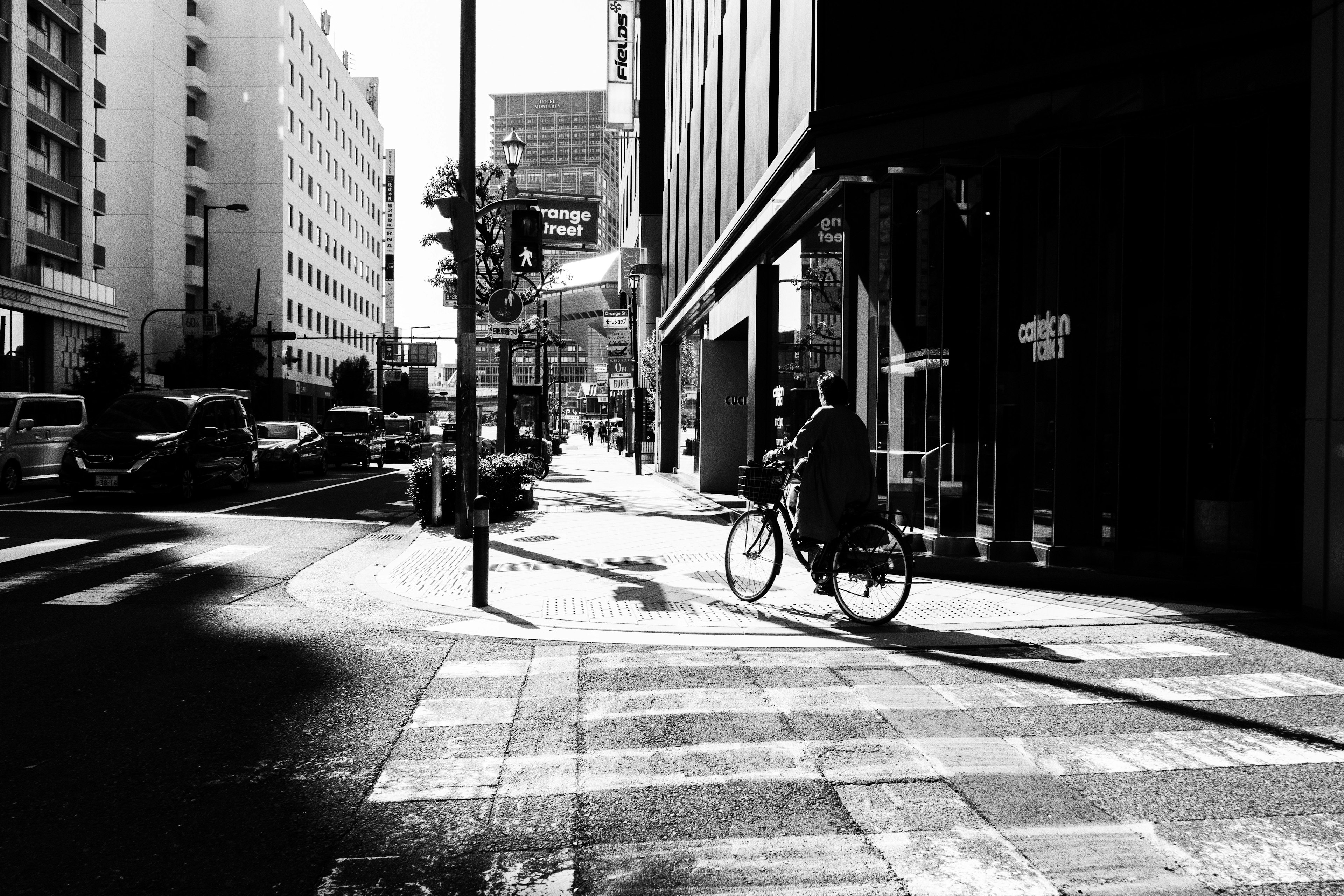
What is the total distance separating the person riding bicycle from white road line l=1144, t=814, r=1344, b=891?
13.6ft

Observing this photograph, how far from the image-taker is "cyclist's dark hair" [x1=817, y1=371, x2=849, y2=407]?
301 inches

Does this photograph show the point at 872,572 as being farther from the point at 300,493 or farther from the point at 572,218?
the point at 572,218

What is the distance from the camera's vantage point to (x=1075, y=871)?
3.09m

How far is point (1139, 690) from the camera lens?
5.35 m

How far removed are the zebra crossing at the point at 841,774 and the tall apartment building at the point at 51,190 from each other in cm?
3407

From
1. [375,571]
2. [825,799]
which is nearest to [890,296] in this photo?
[375,571]

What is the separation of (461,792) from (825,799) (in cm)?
142

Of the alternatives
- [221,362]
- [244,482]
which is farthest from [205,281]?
[244,482]

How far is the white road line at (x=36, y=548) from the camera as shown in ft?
33.0

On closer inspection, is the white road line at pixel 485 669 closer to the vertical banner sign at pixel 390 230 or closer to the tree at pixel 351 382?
the tree at pixel 351 382

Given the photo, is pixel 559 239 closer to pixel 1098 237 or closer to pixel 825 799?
pixel 1098 237

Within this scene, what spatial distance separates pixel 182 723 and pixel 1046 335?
26.8 ft

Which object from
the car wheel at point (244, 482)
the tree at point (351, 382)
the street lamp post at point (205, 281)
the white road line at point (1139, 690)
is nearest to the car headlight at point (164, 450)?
the car wheel at point (244, 482)

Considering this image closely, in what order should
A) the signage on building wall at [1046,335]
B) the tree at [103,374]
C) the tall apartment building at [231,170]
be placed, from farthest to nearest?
the tall apartment building at [231,170]
the tree at [103,374]
the signage on building wall at [1046,335]
